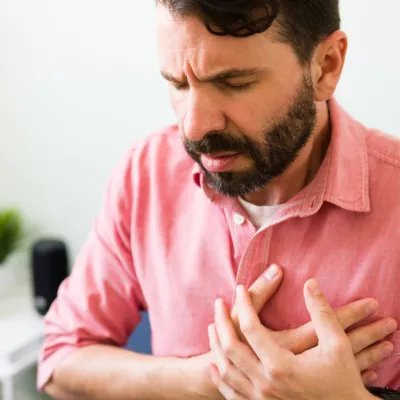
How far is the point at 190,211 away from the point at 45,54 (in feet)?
3.35

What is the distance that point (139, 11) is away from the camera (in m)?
1.78

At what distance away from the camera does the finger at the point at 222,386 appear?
1.06 m

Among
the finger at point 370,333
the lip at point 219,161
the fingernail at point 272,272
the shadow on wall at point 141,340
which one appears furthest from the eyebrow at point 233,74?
the shadow on wall at point 141,340

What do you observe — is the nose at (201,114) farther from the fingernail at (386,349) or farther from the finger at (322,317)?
the fingernail at (386,349)

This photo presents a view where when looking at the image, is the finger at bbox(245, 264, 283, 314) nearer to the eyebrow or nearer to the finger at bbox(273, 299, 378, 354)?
the finger at bbox(273, 299, 378, 354)

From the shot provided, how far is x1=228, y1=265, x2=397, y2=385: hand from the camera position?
999 millimetres

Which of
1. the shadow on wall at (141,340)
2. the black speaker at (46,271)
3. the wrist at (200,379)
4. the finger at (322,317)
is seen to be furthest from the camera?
the black speaker at (46,271)

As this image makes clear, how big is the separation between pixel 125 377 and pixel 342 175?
546 millimetres

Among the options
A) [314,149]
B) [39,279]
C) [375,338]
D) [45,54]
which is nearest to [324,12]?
[314,149]

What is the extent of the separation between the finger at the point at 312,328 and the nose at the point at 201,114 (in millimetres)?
347

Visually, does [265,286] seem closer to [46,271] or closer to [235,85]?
[235,85]

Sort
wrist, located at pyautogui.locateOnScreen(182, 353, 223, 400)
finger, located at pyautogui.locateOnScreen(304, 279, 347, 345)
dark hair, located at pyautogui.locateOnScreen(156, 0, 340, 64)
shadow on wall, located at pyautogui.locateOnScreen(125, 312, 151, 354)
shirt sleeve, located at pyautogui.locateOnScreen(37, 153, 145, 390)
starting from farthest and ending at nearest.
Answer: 1. shadow on wall, located at pyautogui.locateOnScreen(125, 312, 151, 354)
2. shirt sleeve, located at pyautogui.locateOnScreen(37, 153, 145, 390)
3. wrist, located at pyautogui.locateOnScreen(182, 353, 223, 400)
4. finger, located at pyautogui.locateOnScreen(304, 279, 347, 345)
5. dark hair, located at pyautogui.locateOnScreen(156, 0, 340, 64)

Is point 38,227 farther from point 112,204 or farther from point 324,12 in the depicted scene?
point 324,12

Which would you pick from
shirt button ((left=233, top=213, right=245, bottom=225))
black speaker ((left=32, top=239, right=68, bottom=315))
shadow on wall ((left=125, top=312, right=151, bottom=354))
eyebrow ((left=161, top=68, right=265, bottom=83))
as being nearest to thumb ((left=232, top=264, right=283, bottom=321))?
shirt button ((left=233, top=213, right=245, bottom=225))
